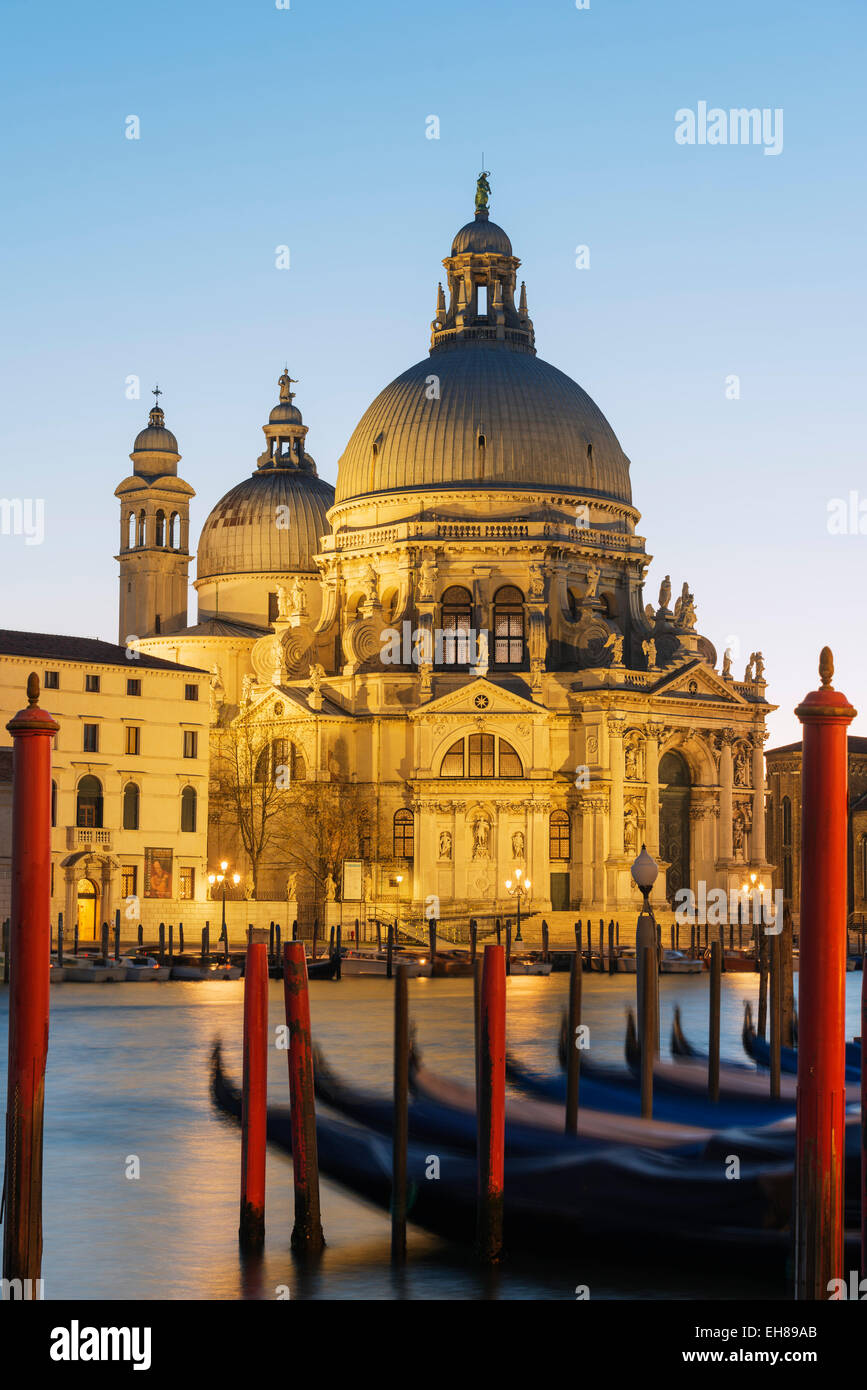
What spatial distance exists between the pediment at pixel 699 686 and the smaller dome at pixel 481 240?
17.4 metres

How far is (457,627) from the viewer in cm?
7106

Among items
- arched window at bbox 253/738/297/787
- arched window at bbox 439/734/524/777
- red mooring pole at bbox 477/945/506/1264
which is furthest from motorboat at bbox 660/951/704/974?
red mooring pole at bbox 477/945/506/1264

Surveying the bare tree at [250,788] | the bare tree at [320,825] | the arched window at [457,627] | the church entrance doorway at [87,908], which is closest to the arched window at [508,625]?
the arched window at [457,627]

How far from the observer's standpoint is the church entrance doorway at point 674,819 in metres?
70.1

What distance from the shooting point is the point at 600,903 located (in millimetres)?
65875

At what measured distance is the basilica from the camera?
66.4m

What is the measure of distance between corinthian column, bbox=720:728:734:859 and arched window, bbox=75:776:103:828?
23079mm

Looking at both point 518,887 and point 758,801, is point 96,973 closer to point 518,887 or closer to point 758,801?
point 518,887

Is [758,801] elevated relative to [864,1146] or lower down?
elevated

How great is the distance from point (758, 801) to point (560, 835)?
802 cm

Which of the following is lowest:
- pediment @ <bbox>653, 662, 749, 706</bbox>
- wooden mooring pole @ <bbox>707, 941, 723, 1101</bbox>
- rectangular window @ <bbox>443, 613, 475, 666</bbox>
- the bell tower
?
wooden mooring pole @ <bbox>707, 941, 723, 1101</bbox>

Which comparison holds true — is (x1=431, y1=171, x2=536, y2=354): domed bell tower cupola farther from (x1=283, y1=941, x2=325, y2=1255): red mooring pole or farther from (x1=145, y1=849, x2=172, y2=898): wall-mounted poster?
(x1=283, y1=941, x2=325, y2=1255): red mooring pole

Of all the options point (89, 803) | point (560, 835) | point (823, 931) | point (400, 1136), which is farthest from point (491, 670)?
point (823, 931)
